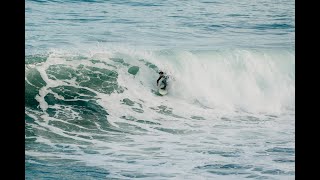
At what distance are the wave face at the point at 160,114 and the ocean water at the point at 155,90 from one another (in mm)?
20

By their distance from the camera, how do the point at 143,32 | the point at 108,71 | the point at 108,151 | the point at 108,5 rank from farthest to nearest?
the point at 108,5 → the point at 143,32 → the point at 108,71 → the point at 108,151

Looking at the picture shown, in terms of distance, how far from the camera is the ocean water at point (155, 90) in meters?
5.81

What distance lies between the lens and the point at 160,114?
8.69m

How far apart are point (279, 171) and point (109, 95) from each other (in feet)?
14.5

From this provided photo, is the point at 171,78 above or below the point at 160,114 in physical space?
above

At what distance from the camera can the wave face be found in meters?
5.66

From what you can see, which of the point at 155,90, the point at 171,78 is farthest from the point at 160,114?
the point at 171,78

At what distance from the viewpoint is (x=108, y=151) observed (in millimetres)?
6297

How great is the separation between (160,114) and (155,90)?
977 mm

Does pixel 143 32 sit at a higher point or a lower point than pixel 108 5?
lower

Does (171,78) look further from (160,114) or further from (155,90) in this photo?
(160,114)
